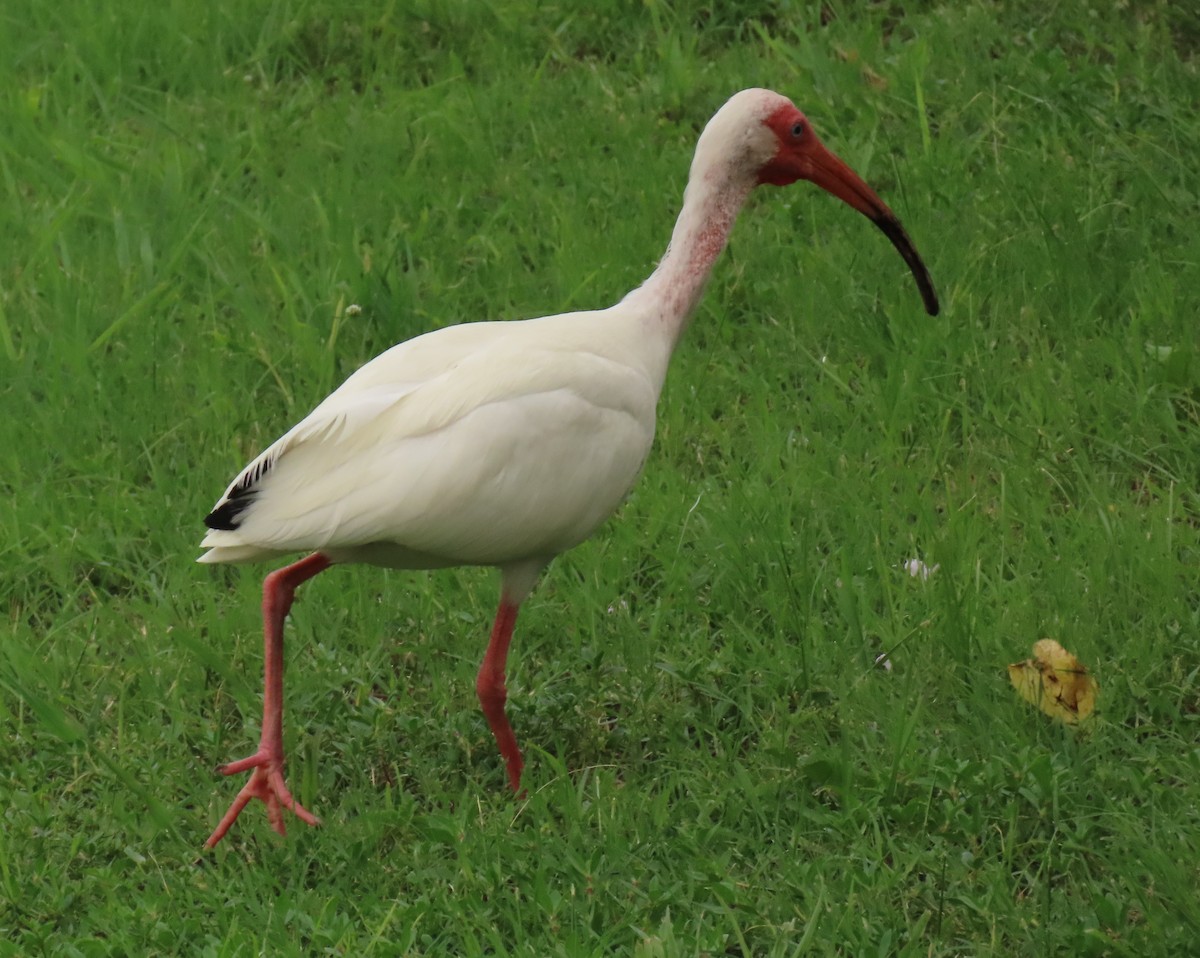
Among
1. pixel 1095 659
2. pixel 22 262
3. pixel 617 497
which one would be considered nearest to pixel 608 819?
pixel 617 497

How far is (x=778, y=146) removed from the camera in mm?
4562

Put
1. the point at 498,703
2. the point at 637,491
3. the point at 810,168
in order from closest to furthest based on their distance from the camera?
the point at 498,703, the point at 810,168, the point at 637,491

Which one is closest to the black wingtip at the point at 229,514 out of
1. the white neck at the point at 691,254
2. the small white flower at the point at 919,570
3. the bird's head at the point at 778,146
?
the white neck at the point at 691,254

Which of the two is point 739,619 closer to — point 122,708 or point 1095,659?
point 1095,659

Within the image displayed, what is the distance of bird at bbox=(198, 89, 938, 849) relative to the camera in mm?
3969

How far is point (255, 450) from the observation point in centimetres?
548

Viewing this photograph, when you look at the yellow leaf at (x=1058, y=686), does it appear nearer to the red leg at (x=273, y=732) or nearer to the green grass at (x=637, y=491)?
the green grass at (x=637, y=491)

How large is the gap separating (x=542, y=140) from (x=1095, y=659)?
3.28 m

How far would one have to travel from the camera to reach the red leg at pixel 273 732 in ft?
13.5

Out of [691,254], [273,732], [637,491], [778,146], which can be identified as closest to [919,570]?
[637,491]

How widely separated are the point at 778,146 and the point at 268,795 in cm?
199

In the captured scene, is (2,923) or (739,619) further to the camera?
(739,619)

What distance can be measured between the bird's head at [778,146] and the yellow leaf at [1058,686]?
135 cm

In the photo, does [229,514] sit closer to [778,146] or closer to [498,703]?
[498,703]
